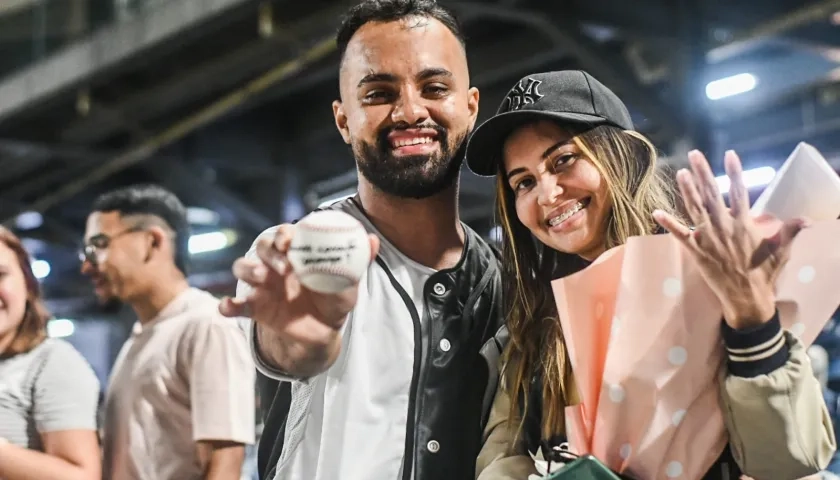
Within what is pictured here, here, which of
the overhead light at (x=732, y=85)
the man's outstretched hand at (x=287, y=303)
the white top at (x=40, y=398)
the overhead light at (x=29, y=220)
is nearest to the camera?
the man's outstretched hand at (x=287, y=303)

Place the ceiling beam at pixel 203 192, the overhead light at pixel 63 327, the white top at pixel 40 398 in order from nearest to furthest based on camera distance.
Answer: the white top at pixel 40 398 < the ceiling beam at pixel 203 192 < the overhead light at pixel 63 327

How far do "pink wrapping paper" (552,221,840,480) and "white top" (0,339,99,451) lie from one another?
1724 millimetres

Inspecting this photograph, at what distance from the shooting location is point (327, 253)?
133 cm

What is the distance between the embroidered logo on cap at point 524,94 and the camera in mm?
1725

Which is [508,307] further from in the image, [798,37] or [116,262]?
[798,37]

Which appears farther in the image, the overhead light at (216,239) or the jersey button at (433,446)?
the overhead light at (216,239)

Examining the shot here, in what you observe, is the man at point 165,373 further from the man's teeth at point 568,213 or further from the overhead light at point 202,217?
the overhead light at point 202,217

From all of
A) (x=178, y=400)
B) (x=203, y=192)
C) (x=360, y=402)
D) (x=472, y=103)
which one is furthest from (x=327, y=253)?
(x=203, y=192)

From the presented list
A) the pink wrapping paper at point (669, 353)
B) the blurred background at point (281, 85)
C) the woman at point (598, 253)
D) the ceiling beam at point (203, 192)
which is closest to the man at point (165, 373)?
the woman at point (598, 253)

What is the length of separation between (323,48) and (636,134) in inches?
192

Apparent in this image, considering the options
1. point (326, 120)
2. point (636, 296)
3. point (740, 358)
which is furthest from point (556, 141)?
point (326, 120)

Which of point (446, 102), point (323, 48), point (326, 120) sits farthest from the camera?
point (326, 120)

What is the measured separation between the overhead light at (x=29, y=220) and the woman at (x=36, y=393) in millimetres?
8398

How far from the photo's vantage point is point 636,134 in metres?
1.72
